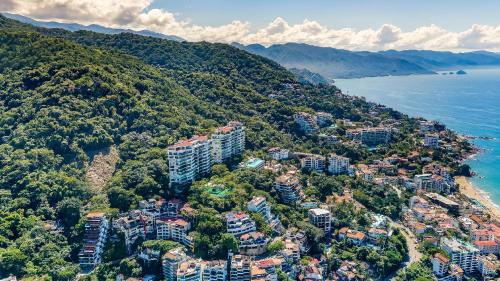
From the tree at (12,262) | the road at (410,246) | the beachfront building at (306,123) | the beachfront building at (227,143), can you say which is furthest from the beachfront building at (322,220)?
the beachfront building at (306,123)

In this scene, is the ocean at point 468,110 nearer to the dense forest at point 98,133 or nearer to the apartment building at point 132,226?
the dense forest at point 98,133

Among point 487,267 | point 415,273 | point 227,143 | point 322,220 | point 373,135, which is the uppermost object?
point 227,143

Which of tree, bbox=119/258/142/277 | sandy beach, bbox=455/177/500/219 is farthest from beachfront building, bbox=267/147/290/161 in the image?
tree, bbox=119/258/142/277

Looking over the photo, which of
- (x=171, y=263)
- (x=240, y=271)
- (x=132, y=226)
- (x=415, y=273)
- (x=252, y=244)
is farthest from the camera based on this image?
(x=132, y=226)

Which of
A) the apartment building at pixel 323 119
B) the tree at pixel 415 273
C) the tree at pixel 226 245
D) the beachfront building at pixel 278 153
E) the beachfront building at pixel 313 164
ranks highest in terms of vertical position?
the apartment building at pixel 323 119

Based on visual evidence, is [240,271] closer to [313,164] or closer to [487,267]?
[487,267]

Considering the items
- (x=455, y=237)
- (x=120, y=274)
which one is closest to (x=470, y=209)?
(x=455, y=237)

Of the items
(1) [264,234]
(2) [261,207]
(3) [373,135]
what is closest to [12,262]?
(1) [264,234]
